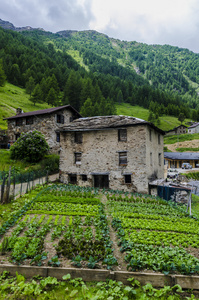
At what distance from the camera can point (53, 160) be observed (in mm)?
31781

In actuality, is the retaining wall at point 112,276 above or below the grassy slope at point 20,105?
below

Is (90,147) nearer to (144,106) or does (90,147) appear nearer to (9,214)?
(9,214)

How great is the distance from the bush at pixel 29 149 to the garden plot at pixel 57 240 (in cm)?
1647

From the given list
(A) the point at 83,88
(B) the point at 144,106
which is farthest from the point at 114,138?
(B) the point at 144,106

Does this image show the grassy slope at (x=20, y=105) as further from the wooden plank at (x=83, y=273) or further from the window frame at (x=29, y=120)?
the wooden plank at (x=83, y=273)

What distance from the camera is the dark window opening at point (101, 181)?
26.8m

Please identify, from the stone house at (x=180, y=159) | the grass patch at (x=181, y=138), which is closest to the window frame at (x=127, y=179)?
the stone house at (x=180, y=159)

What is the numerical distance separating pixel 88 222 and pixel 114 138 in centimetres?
1549

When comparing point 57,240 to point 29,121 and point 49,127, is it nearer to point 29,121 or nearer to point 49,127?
point 49,127

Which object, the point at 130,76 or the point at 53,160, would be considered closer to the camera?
the point at 53,160

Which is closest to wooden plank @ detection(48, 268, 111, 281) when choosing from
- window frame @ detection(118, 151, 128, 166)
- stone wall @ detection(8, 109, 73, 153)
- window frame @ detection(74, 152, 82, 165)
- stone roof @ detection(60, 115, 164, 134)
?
window frame @ detection(118, 151, 128, 166)

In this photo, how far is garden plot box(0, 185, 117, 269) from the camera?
25.3 ft

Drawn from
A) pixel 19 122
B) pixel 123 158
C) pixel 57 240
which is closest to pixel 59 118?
pixel 19 122

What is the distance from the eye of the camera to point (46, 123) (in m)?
36.6
